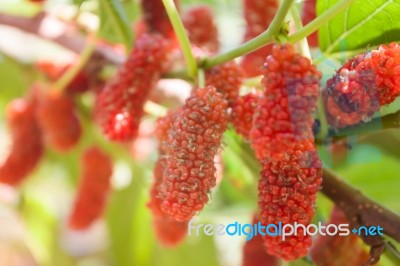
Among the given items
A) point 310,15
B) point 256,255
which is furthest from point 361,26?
point 256,255

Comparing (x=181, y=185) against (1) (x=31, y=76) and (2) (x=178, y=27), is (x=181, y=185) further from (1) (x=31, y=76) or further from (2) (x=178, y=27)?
(1) (x=31, y=76)

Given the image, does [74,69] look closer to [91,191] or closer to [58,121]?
[58,121]

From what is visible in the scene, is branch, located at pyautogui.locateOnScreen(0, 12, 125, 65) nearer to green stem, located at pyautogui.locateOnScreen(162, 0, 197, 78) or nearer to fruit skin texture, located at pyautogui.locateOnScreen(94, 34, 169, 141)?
fruit skin texture, located at pyautogui.locateOnScreen(94, 34, 169, 141)

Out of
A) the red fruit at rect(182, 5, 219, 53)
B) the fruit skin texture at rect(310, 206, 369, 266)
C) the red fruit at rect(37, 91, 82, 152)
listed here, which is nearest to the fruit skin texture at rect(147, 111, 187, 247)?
the fruit skin texture at rect(310, 206, 369, 266)

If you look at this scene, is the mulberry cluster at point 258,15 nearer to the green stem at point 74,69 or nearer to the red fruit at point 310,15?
the red fruit at point 310,15

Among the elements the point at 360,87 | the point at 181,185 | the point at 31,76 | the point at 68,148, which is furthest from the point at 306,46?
the point at 31,76

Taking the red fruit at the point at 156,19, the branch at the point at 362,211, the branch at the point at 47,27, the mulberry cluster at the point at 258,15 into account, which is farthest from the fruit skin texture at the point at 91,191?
the branch at the point at 362,211
